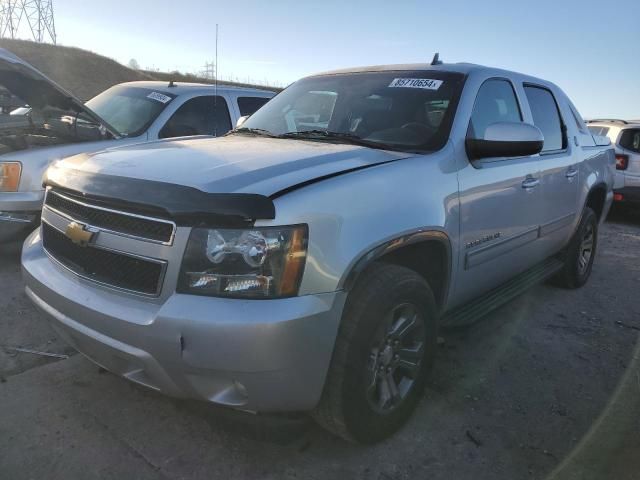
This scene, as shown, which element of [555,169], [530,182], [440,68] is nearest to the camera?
[440,68]

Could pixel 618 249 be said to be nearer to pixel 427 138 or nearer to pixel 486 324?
pixel 486 324

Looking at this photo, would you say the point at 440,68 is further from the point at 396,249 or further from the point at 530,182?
the point at 396,249

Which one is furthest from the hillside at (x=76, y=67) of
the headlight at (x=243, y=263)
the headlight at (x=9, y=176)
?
the headlight at (x=243, y=263)

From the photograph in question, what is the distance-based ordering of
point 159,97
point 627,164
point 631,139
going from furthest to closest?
1. point 631,139
2. point 627,164
3. point 159,97

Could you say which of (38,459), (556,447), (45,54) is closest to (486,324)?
(556,447)

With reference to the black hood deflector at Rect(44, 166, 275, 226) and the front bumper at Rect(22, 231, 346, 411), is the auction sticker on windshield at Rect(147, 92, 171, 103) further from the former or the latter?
the front bumper at Rect(22, 231, 346, 411)

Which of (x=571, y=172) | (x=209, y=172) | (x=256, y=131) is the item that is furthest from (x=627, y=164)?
(x=209, y=172)

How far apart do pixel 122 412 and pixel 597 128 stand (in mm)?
10219

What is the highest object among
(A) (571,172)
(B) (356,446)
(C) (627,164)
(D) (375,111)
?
(D) (375,111)

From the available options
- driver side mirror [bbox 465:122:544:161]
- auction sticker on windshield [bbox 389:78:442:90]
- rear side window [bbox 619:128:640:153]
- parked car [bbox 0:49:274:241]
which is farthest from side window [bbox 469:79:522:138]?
rear side window [bbox 619:128:640:153]

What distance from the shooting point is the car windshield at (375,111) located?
309 centimetres

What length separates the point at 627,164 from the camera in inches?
362

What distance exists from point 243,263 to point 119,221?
1.96ft

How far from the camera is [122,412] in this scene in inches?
108
